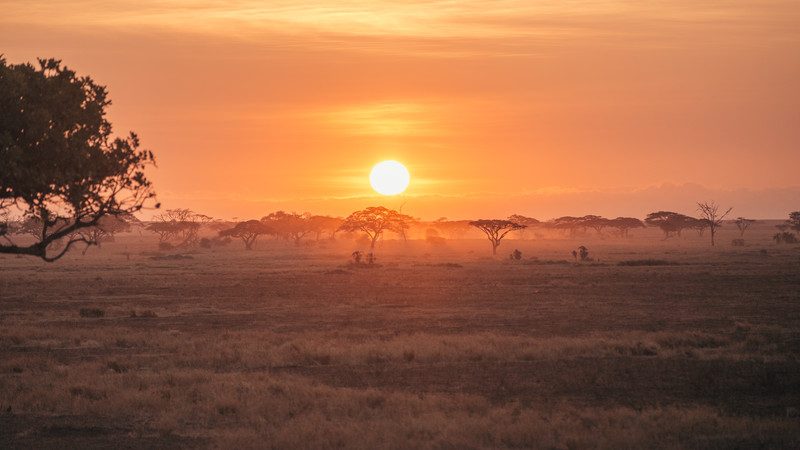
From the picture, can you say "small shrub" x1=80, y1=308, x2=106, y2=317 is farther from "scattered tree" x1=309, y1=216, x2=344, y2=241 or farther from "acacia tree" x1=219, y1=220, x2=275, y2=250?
"scattered tree" x1=309, y1=216, x2=344, y2=241

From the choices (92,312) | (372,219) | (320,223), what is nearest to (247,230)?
(372,219)

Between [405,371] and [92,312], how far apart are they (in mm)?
19781

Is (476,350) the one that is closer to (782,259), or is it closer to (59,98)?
(59,98)

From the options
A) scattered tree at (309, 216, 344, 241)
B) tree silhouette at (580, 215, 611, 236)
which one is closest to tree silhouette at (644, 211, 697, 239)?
tree silhouette at (580, 215, 611, 236)

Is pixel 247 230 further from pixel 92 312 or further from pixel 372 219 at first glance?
pixel 92 312

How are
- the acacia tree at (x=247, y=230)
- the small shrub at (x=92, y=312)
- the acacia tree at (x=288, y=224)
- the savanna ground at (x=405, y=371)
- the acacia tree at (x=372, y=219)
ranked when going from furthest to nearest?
the acacia tree at (x=288, y=224), the acacia tree at (x=247, y=230), the acacia tree at (x=372, y=219), the small shrub at (x=92, y=312), the savanna ground at (x=405, y=371)

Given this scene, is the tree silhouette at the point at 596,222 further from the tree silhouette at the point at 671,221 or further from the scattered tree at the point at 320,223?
the scattered tree at the point at 320,223

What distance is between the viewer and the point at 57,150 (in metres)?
19.3

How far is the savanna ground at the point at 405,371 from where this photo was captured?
Result: 14258 millimetres

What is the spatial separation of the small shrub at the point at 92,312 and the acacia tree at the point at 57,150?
13.8 metres

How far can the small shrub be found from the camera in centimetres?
3475

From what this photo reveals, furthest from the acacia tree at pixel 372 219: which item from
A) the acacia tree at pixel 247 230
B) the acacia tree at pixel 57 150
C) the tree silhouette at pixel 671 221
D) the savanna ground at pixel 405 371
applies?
the acacia tree at pixel 57 150

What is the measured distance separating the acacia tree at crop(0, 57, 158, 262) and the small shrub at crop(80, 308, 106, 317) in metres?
13.8

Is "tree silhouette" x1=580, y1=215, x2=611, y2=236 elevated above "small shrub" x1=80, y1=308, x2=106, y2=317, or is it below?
above
